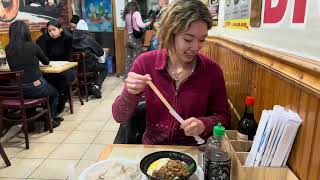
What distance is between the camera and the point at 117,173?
3.43ft

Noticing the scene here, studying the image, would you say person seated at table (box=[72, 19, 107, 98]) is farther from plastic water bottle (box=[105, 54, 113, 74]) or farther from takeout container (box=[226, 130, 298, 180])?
takeout container (box=[226, 130, 298, 180])

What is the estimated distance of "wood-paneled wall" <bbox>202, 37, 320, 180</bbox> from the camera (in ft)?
2.45

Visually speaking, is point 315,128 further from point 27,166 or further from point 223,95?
point 27,166

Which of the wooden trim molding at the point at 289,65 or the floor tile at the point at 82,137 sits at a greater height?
the wooden trim molding at the point at 289,65

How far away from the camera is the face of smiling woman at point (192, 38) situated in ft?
4.40

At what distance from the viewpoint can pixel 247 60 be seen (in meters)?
1.37

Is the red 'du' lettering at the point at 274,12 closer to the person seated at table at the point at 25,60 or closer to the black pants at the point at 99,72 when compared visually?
the person seated at table at the point at 25,60

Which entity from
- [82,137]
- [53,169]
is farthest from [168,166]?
[82,137]

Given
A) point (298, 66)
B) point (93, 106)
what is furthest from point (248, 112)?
point (93, 106)

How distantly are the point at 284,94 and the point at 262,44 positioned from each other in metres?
0.32

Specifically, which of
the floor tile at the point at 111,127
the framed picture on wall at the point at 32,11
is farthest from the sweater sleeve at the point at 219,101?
the framed picture on wall at the point at 32,11

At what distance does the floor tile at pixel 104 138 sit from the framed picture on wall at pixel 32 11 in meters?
2.56

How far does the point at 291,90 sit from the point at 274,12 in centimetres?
33

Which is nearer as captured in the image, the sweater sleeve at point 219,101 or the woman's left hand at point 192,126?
the woman's left hand at point 192,126
